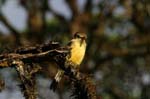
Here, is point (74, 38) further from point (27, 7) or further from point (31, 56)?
point (27, 7)

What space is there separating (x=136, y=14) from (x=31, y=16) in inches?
89.7

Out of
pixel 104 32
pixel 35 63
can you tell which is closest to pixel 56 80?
pixel 35 63

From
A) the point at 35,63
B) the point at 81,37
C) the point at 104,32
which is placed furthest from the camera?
the point at 104,32

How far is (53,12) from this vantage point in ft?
40.3

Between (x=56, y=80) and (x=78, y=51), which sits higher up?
(x=78, y=51)

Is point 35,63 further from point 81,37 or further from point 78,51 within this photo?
point 81,37

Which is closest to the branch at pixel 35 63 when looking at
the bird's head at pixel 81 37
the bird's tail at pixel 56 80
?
the bird's tail at pixel 56 80

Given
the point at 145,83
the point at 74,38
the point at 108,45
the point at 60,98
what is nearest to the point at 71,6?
the point at 108,45

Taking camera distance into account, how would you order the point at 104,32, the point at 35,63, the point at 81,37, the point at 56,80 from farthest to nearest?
the point at 104,32
the point at 81,37
the point at 56,80
the point at 35,63

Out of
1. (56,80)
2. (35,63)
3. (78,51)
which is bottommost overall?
(35,63)

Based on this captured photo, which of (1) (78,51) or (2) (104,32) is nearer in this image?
(1) (78,51)

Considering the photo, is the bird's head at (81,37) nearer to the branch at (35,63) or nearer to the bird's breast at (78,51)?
the bird's breast at (78,51)

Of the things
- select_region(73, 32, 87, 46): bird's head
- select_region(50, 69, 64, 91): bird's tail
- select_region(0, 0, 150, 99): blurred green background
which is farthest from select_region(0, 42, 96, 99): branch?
select_region(0, 0, 150, 99): blurred green background

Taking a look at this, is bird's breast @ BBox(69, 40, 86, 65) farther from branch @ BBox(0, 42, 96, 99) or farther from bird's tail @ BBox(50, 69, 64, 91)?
branch @ BBox(0, 42, 96, 99)
